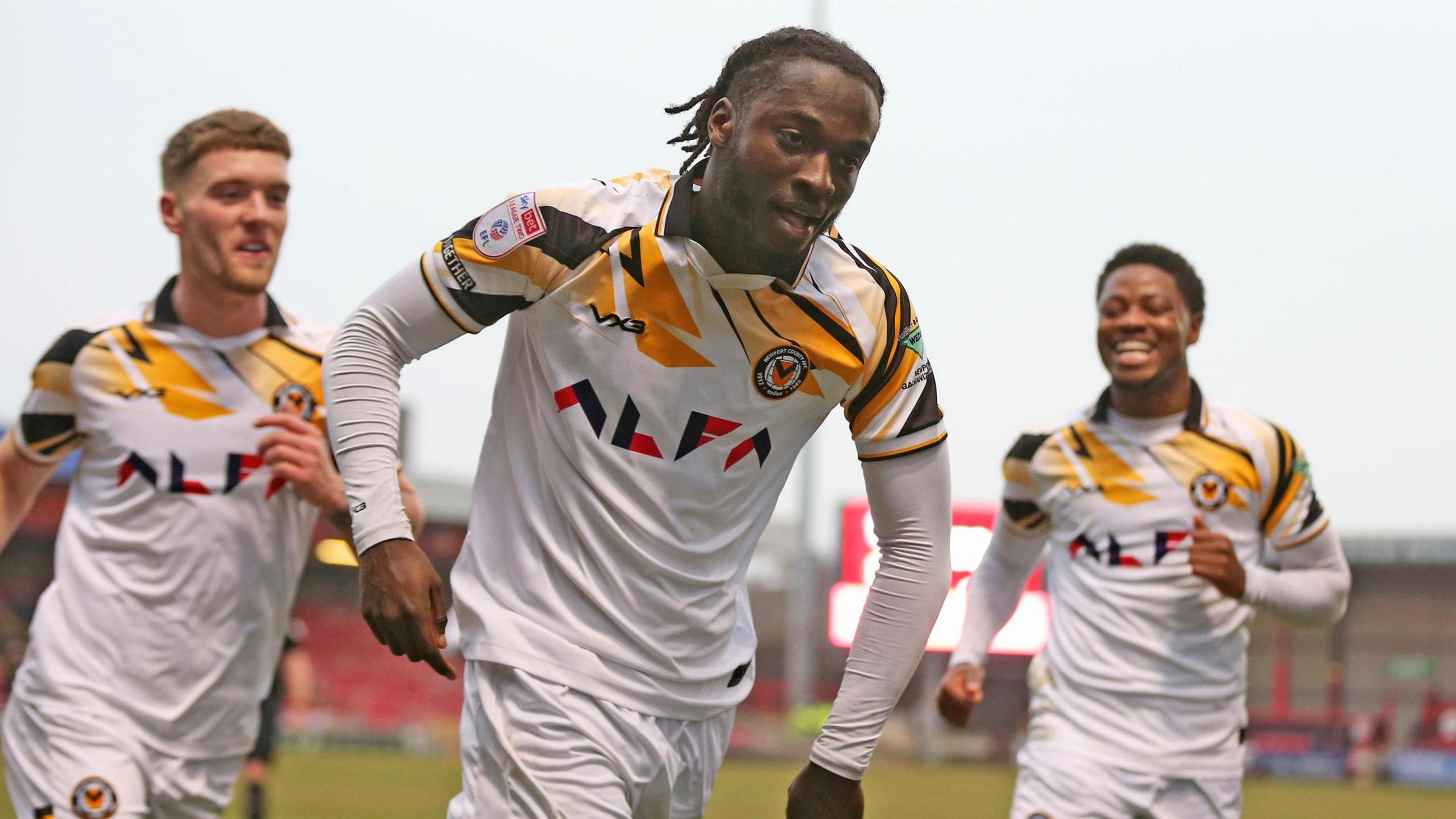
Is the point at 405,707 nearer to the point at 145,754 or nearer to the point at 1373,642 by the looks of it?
the point at 1373,642

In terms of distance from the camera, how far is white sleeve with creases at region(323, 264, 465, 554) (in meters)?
3.33

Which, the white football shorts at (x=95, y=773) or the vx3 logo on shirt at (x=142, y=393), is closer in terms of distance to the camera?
the white football shorts at (x=95, y=773)

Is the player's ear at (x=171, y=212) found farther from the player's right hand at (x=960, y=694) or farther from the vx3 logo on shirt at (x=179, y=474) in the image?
the player's right hand at (x=960, y=694)

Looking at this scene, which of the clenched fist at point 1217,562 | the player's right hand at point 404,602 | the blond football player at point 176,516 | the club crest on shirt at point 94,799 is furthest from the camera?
the clenched fist at point 1217,562

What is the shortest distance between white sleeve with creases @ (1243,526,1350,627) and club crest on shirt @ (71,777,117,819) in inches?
148

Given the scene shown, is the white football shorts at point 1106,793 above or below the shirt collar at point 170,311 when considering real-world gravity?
below

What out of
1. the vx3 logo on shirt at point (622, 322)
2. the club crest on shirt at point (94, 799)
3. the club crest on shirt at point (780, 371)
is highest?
the vx3 logo on shirt at point (622, 322)

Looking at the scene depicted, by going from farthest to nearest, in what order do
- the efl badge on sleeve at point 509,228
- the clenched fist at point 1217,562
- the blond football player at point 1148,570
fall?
the blond football player at point 1148,570 → the clenched fist at point 1217,562 → the efl badge on sleeve at point 509,228

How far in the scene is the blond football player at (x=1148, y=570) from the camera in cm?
583

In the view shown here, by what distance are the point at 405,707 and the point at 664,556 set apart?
46.3 m

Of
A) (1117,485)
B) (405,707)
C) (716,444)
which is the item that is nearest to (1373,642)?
(405,707)

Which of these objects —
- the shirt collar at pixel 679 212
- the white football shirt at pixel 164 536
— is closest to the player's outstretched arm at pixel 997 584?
the white football shirt at pixel 164 536

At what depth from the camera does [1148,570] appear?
236 inches

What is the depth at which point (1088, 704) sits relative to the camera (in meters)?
5.95
